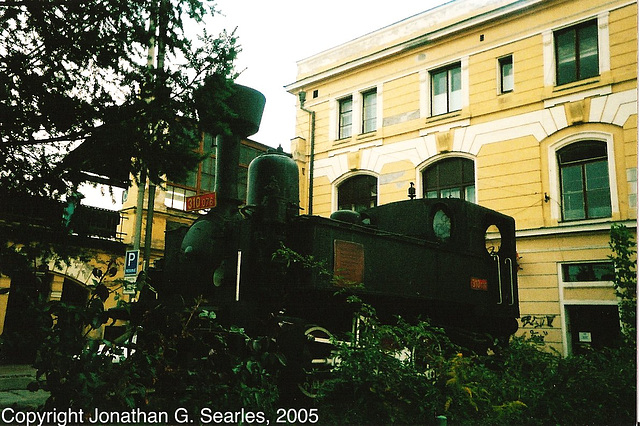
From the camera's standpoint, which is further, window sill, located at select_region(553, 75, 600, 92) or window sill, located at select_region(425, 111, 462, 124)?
window sill, located at select_region(425, 111, 462, 124)

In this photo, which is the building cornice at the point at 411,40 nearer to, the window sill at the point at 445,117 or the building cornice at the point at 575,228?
the window sill at the point at 445,117

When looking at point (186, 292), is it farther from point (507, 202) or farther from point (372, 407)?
point (507, 202)

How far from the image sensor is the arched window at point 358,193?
39.5 feet

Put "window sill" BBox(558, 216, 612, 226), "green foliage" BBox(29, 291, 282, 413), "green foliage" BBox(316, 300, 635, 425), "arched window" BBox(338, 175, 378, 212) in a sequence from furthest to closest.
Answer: "arched window" BBox(338, 175, 378, 212) < "window sill" BBox(558, 216, 612, 226) < "green foliage" BBox(316, 300, 635, 425) < "green foliage" BBox(29, 291, 282, 413)

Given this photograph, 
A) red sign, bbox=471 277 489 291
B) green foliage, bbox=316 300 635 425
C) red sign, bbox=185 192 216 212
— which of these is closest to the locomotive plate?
green foliage, bbox=316 300 635 425

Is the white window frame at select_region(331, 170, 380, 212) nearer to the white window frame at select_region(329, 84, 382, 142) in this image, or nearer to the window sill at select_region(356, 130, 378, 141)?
the window sill at select_region(356, 130, 378, 141)

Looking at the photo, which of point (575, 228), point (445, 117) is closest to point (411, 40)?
point (445, 117)

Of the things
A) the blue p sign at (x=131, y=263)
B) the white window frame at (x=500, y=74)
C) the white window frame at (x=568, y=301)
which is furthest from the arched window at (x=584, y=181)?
the blue p sign at (x=131, y=263)

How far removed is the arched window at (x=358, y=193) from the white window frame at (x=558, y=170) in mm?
3944

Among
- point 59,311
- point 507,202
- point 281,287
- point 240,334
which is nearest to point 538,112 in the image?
point 507,202

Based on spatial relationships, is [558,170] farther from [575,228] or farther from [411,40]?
[411,40]

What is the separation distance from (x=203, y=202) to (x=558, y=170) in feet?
21.7

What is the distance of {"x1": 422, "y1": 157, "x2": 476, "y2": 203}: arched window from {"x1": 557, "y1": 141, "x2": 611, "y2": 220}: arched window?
1.88 metres

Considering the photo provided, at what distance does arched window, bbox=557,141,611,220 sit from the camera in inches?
311
